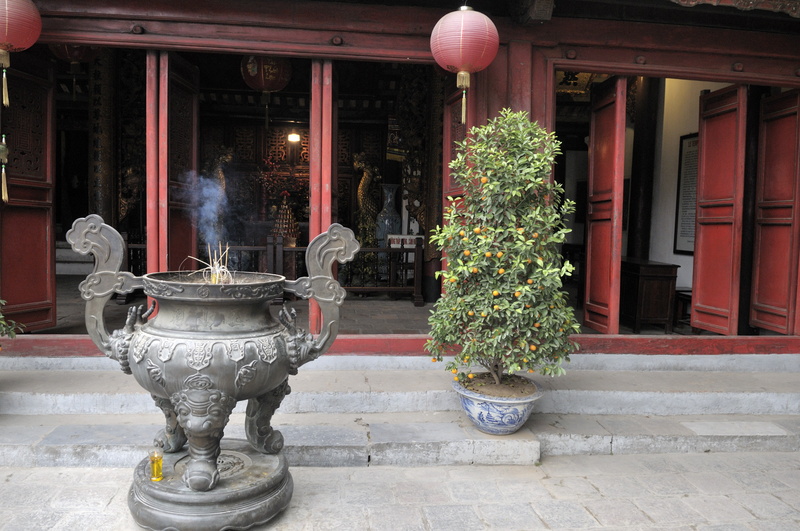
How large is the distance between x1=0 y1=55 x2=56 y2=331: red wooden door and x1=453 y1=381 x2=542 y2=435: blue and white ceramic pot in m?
4.13

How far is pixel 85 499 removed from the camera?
313cm

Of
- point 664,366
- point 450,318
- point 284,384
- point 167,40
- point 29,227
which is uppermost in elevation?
point 167,40

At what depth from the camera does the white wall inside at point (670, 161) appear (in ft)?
25.0

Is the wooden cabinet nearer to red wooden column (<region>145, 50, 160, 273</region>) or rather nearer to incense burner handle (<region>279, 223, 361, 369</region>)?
incense burner handle (<region>279, 223, 361, 369</region>)

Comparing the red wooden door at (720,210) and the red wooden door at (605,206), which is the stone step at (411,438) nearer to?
the red wooden door at (605,206)

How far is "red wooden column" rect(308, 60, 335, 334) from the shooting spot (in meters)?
4.92

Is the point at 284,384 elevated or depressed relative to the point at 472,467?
elevated

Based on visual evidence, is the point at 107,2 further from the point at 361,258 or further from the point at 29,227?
the point at 361,258

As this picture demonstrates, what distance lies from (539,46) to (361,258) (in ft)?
15.5

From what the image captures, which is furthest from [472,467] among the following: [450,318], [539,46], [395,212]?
[395,212]

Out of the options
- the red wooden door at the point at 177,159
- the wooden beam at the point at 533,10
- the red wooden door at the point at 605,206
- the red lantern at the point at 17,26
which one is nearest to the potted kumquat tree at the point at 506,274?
the wooden beam at the point at 533,10

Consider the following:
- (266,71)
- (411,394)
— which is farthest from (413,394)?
(266,71)

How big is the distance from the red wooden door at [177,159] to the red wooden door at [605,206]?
402cm

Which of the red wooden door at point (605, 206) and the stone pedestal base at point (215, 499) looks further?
the red wooden door at point (605, 206)
